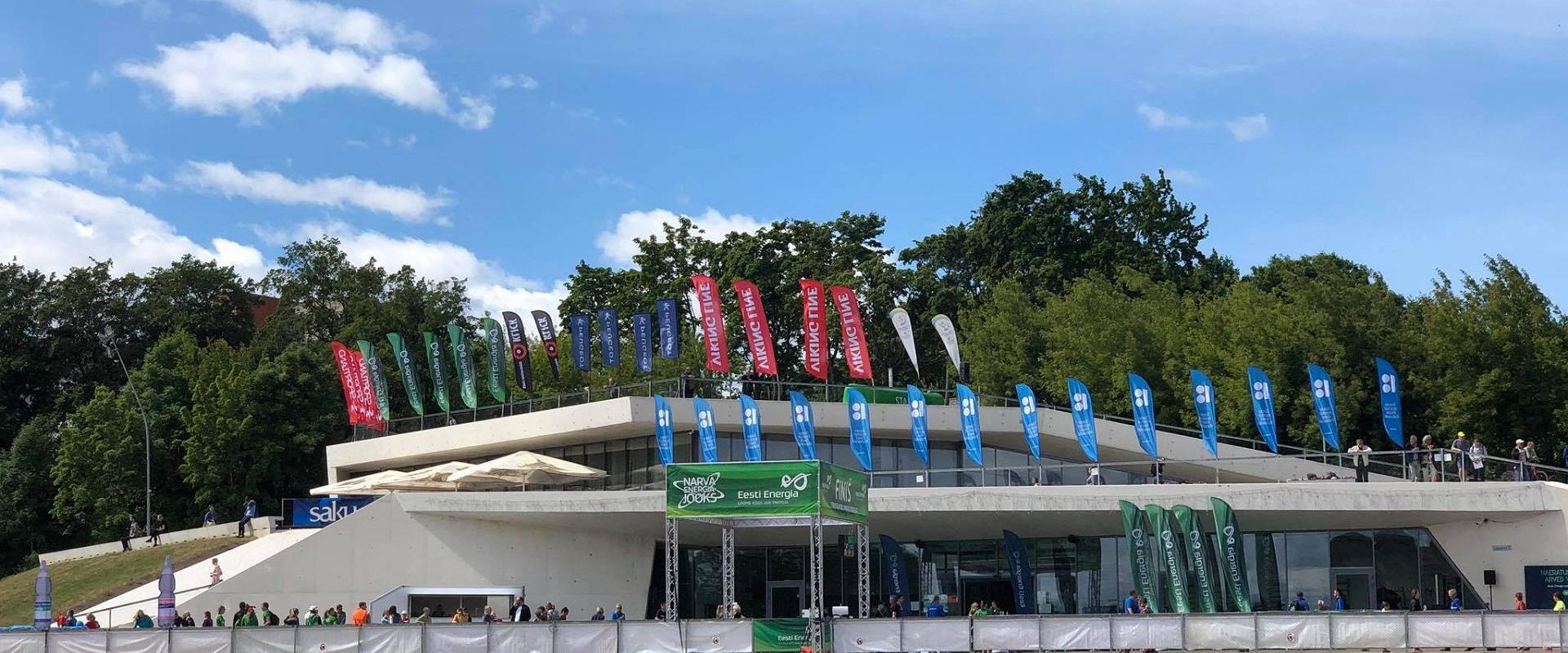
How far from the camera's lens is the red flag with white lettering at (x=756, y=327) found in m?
47.4

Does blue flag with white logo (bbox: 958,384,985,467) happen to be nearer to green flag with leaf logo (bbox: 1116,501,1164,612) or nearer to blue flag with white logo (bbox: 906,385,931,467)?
blue flag with white logo (bbox: 906,385,931,467)

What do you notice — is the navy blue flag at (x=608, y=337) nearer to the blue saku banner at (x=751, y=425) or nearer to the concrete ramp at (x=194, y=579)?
the blue saku banner at (x=751, y=425)

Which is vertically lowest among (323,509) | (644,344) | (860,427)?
(323,509)

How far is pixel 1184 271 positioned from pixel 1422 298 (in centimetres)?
1976

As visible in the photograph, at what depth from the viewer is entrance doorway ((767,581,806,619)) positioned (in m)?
46.0

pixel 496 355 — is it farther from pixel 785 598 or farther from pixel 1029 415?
pixel 1029 415

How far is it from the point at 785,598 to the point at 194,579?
51.5 ft

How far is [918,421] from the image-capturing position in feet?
146

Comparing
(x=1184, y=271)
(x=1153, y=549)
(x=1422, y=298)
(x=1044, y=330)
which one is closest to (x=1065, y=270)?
(x=1184, y=271)

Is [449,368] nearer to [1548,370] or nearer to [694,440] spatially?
[694,440]

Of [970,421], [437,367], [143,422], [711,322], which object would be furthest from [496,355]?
[143,422]

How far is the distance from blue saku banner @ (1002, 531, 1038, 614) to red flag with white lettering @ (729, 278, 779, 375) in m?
9.12

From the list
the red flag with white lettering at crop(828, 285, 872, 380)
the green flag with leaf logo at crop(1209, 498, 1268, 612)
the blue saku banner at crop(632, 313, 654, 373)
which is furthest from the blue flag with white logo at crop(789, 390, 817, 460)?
the green flag with leaf logo at crop(1209, 498, 1268, 612)

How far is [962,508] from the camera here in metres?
39.4
